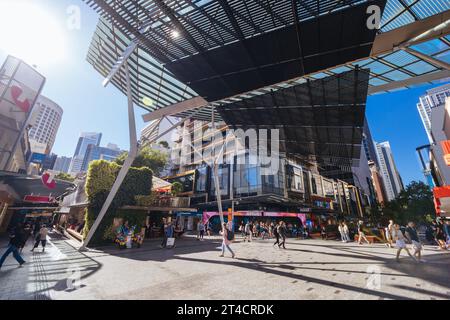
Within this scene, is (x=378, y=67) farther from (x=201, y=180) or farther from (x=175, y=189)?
(x=201, y=180)

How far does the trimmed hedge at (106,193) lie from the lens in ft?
45.0

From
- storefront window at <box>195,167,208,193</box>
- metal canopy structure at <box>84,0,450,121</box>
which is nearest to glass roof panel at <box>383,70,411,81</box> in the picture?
metal canopy structure at <box>84,0,450,121</box>

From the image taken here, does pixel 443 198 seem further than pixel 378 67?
Yes

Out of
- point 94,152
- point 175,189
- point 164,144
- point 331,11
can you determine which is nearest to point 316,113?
point 331,11

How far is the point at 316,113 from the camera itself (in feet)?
44.0

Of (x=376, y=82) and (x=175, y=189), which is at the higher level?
(x=376, y=82)

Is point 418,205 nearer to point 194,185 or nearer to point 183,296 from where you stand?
point 194,185

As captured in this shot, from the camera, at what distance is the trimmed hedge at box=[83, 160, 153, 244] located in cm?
1371

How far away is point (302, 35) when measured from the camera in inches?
312

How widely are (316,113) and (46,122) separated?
14894 centimetres

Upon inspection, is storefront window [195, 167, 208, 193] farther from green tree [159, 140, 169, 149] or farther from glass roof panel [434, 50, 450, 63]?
glass roof panel [434, 50, 450, 63]

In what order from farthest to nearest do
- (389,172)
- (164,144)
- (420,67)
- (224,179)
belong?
(389,172)
(164,144)
(224,179)
(420,67)

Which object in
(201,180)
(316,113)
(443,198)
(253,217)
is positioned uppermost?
(201,180)

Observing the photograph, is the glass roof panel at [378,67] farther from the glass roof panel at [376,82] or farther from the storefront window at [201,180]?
the storefront window at [201,180]
